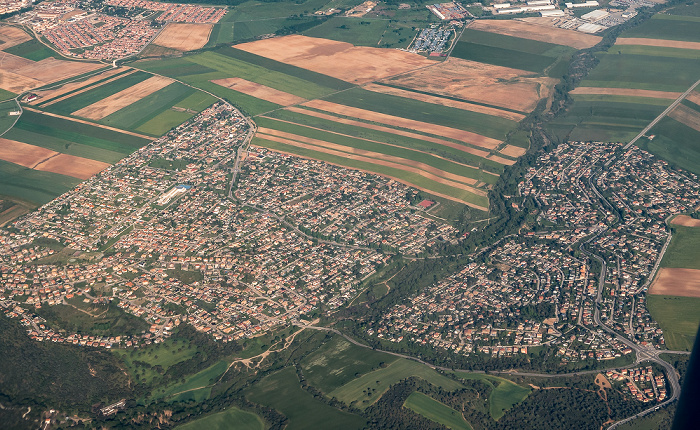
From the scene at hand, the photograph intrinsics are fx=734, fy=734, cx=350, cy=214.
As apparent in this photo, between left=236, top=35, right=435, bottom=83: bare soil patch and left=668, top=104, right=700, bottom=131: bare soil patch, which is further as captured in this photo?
left=236, top=35, right=435, bottom=83: bare soil patch

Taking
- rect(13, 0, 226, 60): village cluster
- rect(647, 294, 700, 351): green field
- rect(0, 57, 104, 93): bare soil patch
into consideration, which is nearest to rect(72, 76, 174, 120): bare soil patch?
rect(0, 57, 104, 93): bare soil patch

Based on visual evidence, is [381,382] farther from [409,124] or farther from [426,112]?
[426,112]

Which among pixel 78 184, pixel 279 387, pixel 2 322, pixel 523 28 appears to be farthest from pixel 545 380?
pixel 523 28

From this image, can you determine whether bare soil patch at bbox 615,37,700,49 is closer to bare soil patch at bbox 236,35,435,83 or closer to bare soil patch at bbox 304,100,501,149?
bare soil patch at bbox 236,35,435,83

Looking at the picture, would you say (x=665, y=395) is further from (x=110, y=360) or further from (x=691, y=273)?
(x=110, y=360)

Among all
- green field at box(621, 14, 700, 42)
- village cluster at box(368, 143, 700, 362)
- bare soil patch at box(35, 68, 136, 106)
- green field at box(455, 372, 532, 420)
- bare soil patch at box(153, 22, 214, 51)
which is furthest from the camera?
green field at box(621, 14, 700, 42)

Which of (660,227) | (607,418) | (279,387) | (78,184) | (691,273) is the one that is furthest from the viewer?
(78,184)

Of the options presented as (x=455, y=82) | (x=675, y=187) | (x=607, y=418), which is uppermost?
(x=455, y=82)
